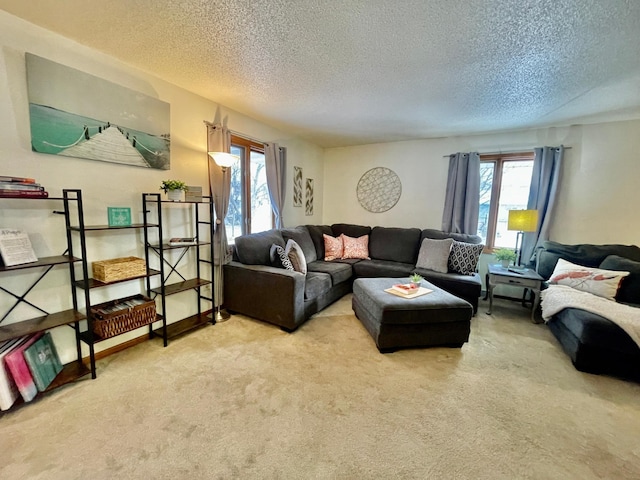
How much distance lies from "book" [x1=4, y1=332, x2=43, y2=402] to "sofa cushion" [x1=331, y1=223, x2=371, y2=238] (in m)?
3.83

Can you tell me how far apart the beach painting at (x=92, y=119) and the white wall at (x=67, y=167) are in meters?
0.05

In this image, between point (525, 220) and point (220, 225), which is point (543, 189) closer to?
point (525, 220)

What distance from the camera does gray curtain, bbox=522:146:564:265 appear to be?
11.5ft

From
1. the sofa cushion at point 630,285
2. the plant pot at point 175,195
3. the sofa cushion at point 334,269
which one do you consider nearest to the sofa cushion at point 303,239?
the sofa cushion at point 334,269

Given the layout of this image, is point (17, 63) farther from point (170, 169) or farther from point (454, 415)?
point (454, 415)

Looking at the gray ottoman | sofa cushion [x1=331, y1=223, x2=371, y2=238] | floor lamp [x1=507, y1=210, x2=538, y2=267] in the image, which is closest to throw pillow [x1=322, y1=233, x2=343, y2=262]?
sofa cushion [x1=331, y1=223, x2=371, y2=238]

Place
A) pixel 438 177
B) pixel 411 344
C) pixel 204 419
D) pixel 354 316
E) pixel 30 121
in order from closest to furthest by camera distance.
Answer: pixel 204 419
pixel 30 121
pixel 411 344
pixel 354 316
pixel 438 177

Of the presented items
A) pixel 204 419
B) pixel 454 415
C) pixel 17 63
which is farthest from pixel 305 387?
pixel 17 63

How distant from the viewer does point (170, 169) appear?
2.63m

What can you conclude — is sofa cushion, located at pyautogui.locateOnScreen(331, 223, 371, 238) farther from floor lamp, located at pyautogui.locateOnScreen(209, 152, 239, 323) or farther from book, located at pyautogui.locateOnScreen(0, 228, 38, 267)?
book, located at pyautogui.locateOnScreen(0, 228, 38, 267)

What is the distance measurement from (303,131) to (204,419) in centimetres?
365

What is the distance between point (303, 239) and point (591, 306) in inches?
122

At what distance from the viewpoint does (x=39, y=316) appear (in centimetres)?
189

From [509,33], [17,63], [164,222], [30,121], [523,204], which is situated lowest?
[164,222]
